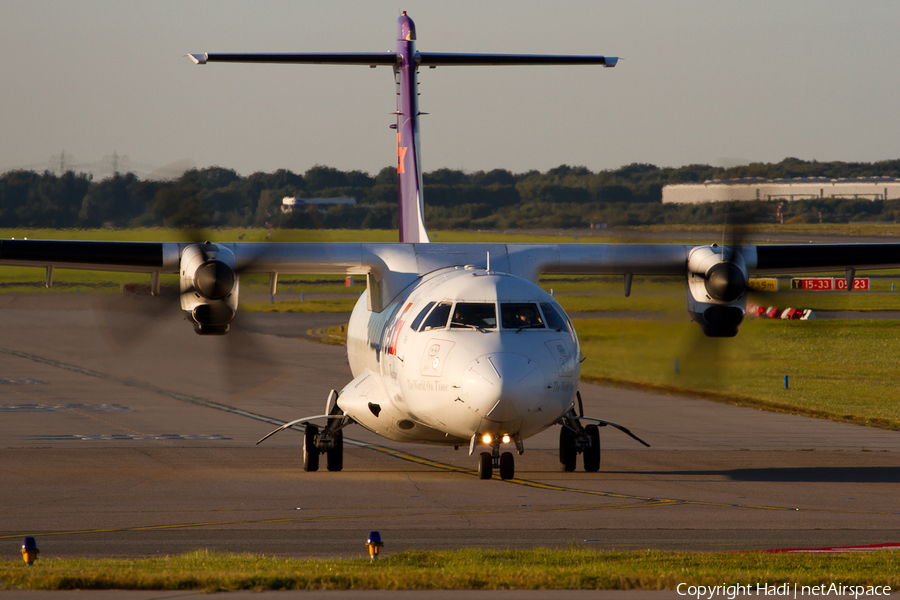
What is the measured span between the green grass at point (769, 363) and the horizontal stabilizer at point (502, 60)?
5.10 m

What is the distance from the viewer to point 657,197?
1532 inches

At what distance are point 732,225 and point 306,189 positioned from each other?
638 inches

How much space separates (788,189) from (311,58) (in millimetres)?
32082

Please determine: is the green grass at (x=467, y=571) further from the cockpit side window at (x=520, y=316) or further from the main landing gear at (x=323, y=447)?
the main landing gear at (x=323, y=447)

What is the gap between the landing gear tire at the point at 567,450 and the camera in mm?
16547

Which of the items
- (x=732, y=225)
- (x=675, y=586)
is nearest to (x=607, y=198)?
(x=732, y=225)

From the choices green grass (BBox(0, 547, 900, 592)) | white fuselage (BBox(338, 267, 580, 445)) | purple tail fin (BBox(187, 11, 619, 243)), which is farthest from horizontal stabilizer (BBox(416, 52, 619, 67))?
green grass (BBox(0, 547, 900, 592))

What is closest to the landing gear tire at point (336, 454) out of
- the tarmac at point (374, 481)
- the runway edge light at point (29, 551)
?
the tarmac at point (374, 481)

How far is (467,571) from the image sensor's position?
9.09m

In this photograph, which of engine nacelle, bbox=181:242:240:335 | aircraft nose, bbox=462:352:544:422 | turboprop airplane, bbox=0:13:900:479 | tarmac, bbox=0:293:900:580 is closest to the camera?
A: tarmac, bbox=0:293:900:580

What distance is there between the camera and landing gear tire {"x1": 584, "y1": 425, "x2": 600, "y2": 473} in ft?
54.5

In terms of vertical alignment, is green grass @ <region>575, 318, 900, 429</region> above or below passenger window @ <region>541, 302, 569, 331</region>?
below

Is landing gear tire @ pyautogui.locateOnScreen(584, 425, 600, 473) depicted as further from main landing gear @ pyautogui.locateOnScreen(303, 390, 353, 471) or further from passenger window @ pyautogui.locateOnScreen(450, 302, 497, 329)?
main landing gear @ pyautogui.locateOnScreen(303, 390, 353, 471)

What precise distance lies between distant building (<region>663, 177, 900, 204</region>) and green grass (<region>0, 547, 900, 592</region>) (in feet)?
28.0
